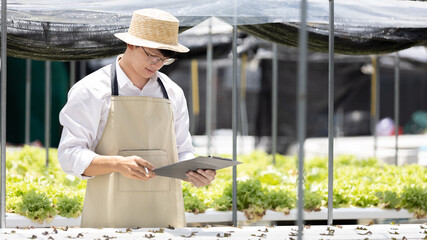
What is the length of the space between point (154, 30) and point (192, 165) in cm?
70

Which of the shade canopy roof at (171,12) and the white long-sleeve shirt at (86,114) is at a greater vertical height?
the shade canopy roof at (171,12)

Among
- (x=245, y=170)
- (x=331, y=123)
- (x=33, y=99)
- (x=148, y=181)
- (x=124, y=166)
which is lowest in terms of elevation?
(x=245, y=170)

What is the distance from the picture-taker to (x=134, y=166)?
3.00 metres

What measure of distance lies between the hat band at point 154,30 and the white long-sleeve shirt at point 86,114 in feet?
0.69

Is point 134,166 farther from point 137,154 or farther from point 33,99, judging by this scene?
point 33,99

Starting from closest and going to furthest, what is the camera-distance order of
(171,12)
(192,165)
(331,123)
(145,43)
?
1. (192,165)
2. (145,43)
3. (331,123)
4. (171,12)

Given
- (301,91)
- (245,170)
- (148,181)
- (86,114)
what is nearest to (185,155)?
(148,181)

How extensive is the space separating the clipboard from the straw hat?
581 millimetres

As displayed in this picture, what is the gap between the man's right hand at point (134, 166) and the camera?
301 centimetres

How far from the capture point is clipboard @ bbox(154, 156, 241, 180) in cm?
288

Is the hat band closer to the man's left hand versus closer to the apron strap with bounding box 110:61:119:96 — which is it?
the apron strap with bounding box 110:61:119:96

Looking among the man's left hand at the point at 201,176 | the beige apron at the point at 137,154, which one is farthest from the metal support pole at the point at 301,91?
the beige apron at the point at 137,154

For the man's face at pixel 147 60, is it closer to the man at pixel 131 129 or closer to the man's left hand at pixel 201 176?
the man at pixel 131 129

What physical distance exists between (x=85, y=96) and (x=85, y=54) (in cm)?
231
